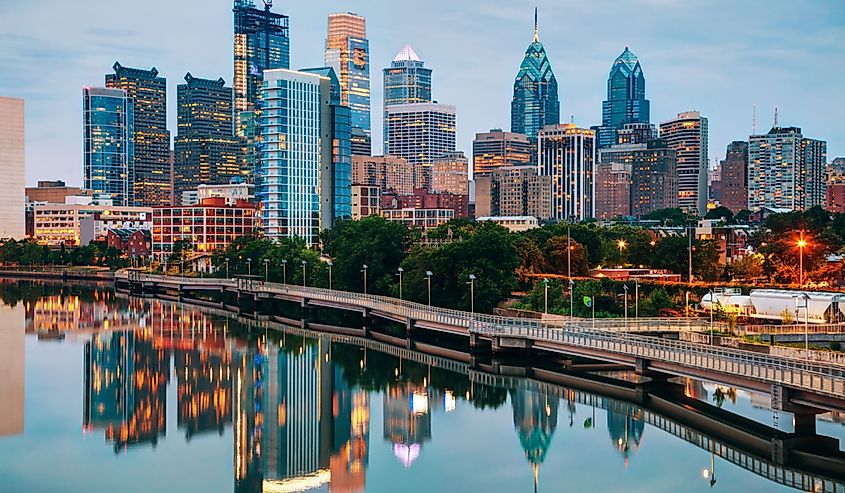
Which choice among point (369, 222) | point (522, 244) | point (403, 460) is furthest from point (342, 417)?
point (369, 222)

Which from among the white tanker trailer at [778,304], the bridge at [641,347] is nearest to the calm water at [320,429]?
the bridge at [641,347]

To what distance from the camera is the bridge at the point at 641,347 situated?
5034 centimetres

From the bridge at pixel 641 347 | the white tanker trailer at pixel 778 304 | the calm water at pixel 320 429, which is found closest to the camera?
the calm water at pixel 320 429

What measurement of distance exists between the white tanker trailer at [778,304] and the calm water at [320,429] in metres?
17.4

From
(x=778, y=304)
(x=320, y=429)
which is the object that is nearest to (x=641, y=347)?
(x=320, y=429)

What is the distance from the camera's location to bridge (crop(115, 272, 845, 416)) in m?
50.3

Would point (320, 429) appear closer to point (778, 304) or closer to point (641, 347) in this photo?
point (641, 347)

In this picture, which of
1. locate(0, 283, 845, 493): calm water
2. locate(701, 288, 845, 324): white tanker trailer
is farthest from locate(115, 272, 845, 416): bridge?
locate(701, 288, 845, 324): white tanker trailer

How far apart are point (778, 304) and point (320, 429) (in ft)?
130

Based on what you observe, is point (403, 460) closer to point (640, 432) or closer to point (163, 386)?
point (640, 432)

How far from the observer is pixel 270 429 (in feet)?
199

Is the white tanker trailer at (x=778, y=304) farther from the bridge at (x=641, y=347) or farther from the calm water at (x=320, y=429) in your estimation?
the calm water at (x=320, y=429)

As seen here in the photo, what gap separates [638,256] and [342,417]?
2625 inches

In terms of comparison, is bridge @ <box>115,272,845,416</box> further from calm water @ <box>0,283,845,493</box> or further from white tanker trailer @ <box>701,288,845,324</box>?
white tanker trailer @ <box>701,288,845,324</box>
